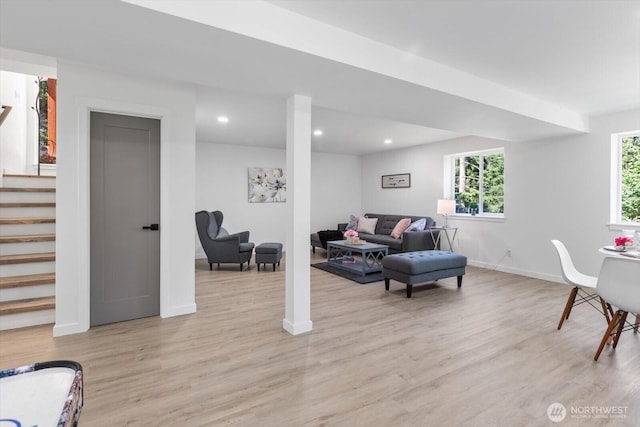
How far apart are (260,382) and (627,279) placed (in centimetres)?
279

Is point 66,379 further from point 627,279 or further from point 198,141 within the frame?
point 198,141

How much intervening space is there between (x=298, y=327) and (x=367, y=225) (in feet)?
15.9

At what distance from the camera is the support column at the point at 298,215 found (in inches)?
117

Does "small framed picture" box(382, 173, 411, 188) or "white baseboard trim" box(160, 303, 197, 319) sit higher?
"small framed picture" box(382, 173, 411, 188)

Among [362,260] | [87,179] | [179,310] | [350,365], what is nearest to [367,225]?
[362,260]

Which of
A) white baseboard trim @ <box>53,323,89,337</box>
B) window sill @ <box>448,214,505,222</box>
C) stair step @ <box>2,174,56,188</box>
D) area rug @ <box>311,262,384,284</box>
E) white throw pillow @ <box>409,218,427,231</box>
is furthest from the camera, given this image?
white throw pillow @ <box>409,218,427,231</box>

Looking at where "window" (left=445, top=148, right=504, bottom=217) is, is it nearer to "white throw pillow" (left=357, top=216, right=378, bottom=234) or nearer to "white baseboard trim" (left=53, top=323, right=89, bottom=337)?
"white throw pillow" (left=357, top=216, right=378, bottom=234)

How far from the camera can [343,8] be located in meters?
2.10

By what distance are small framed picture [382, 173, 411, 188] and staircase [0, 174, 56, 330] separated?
21.0 ft

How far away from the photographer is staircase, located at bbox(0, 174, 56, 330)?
3.06 m

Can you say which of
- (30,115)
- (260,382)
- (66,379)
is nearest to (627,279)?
(260,382)

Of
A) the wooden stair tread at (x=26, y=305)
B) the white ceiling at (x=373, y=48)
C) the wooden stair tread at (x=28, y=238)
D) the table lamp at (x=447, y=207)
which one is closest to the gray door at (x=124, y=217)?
the wooden stair tread at (x=26, y=305)

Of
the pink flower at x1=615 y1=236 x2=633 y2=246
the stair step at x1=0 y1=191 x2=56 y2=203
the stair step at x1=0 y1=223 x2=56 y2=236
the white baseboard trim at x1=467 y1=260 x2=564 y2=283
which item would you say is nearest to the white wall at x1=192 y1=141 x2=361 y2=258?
the stair step at x1=0 y1=191 x2=56 y2=203

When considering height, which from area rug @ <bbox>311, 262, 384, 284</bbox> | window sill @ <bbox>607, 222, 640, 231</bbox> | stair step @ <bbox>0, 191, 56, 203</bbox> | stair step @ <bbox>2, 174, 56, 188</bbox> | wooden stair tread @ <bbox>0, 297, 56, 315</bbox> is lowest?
area rug @ <bbox>311, 262, 384, 284</bbox>
